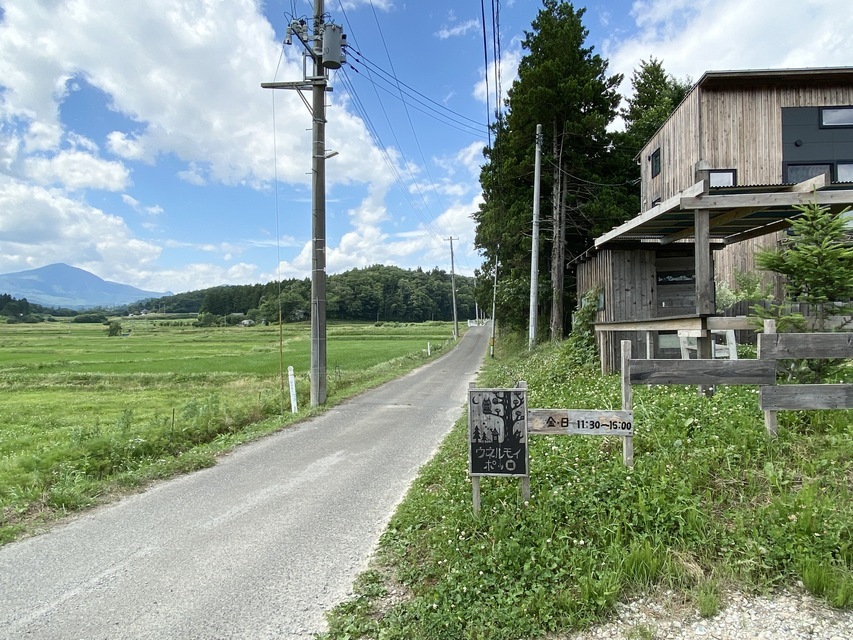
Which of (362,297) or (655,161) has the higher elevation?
(655,161)

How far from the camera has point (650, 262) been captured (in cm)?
1047

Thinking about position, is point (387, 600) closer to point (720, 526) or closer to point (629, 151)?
point (720, 526)

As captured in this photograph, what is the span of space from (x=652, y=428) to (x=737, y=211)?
350 cm

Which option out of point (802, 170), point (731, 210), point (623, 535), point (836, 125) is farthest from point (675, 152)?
point (623, 535)

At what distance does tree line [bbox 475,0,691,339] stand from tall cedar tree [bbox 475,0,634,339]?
41 millimetres

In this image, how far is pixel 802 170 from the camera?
14375 mm

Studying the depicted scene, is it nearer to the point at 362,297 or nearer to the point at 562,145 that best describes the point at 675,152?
the point at 562,145

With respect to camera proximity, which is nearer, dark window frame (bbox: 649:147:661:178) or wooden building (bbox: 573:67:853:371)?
wooden building (bbox: 573:67:853:371)

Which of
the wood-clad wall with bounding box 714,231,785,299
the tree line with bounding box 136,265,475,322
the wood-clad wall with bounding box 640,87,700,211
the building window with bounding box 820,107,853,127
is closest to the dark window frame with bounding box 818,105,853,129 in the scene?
the building window with bounding box 820,107,853,127

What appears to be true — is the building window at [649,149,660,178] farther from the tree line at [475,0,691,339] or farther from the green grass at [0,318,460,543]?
the green grass at [0,318,460,543]

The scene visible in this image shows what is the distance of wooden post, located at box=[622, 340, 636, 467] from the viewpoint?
4.49 metres

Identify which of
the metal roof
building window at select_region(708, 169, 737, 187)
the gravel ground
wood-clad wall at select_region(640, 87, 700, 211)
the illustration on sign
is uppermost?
wood-clad wall at select_region(640, 87, 700, 211)

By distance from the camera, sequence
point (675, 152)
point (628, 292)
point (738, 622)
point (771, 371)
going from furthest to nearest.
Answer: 1. point (675, 152)
2. point (628, 292)
3. point (771, 371)
4. point (738, 622)

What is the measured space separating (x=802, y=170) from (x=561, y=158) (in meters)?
8.89
